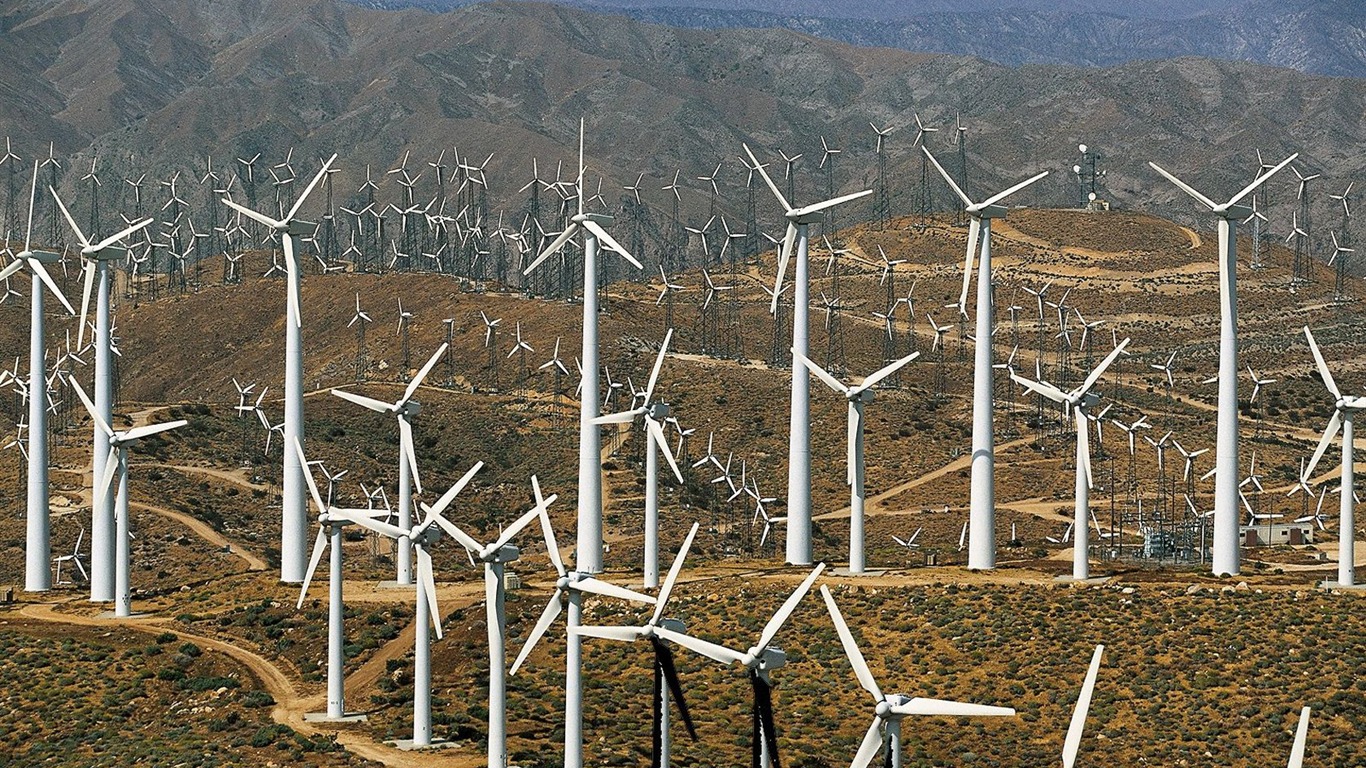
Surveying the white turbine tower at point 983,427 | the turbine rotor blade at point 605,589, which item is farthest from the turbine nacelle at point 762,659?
the white turbine tower at point 983,427

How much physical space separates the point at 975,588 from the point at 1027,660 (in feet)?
26.1

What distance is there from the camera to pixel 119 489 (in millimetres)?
98312

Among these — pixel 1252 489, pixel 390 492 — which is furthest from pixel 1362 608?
pixel 390 492

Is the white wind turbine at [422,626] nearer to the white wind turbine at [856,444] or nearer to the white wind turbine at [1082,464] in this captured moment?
the white wind turbine at [856,444]

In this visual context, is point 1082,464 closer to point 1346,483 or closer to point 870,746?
point 1346,483

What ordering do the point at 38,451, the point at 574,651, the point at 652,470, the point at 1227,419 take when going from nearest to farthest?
the point at 574,651 < the point at 652,470 < the point at 1227,419 < the point at 38,451

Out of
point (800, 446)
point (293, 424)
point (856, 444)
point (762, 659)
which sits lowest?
point (762, 659)

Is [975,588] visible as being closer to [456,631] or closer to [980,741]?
[980,741]

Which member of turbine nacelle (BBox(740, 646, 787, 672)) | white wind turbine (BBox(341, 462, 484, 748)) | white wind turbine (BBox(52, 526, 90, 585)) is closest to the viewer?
turbine nacelle (BBox(740, 646, 787, 672))

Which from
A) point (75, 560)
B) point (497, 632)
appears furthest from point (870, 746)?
point (75, 560)

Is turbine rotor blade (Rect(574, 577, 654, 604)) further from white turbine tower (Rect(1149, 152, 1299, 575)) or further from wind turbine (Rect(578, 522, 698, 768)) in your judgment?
white turbine tower (Rect(1149, 152, 1299, 575))

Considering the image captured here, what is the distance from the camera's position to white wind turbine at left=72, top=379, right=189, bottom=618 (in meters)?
95.7

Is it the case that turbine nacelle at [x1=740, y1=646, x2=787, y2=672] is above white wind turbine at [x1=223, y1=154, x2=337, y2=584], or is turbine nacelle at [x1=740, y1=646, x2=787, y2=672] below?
below

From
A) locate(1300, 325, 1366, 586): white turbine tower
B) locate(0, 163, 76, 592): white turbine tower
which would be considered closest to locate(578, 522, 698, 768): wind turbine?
locate(1300, 325, 1366, 586): white turbine tower
